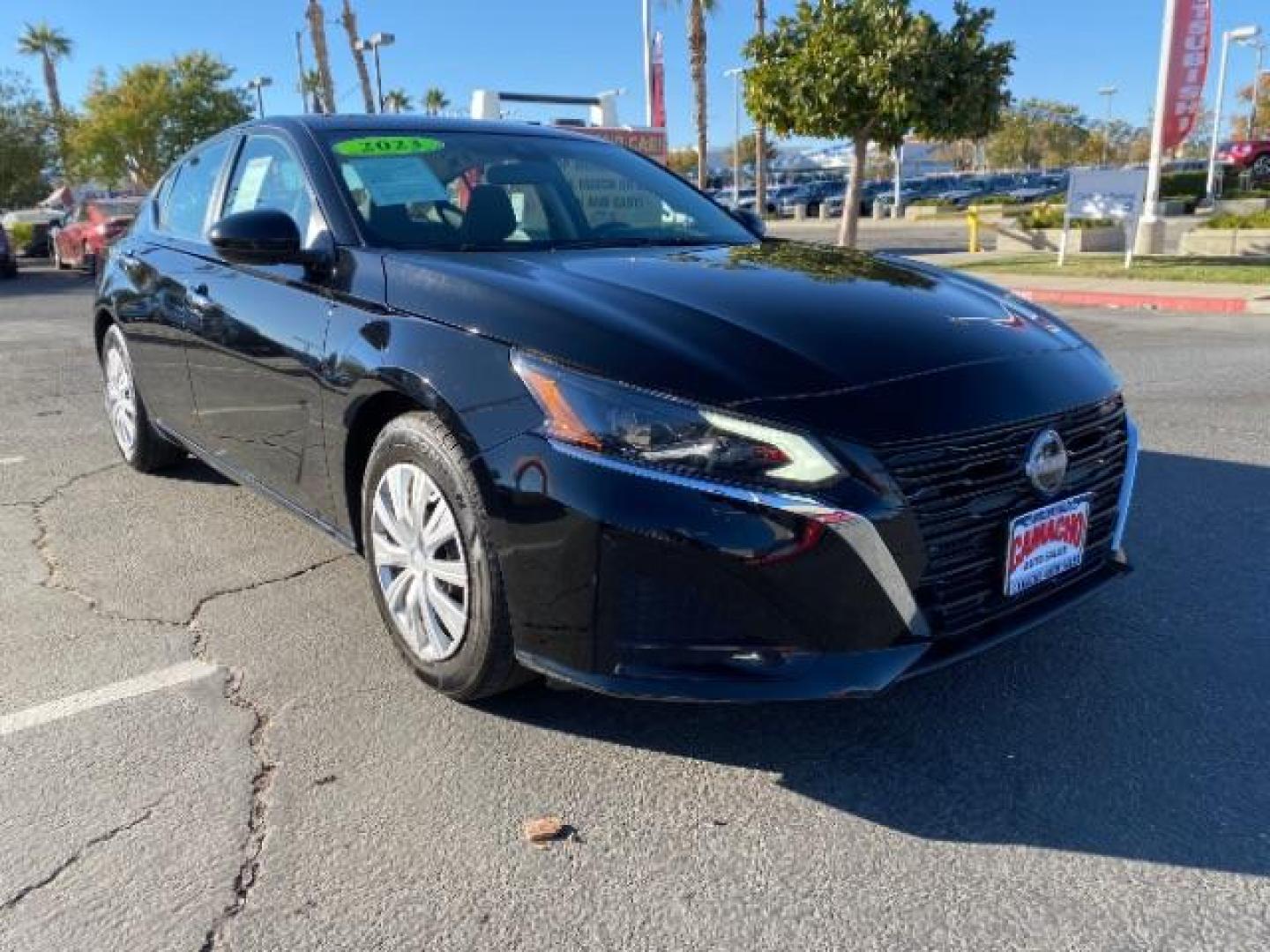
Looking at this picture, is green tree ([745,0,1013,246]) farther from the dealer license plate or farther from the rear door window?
the dealer license plate

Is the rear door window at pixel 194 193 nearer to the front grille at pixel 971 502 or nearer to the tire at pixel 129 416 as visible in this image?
the tire at pixel 129 416

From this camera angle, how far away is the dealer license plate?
99.9 inches

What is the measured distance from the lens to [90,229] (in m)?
20.4

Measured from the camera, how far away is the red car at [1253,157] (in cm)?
3503

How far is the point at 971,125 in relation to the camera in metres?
15.8

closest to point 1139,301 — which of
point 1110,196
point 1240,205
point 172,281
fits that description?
point 1110,196

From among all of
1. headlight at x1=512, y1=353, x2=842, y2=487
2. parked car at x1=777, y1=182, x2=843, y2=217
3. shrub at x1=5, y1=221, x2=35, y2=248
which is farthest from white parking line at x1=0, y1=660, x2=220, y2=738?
parked car at x1=777, y1=182, x2=843, y2=217

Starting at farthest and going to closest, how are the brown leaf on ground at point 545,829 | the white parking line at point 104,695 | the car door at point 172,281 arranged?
the car door at point 172,281, the white parking line at point 104,695, the brown leaf on ground at point 545,829

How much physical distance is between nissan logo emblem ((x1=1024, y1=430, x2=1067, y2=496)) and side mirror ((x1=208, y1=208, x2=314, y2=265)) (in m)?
2.16

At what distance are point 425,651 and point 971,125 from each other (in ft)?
49.8

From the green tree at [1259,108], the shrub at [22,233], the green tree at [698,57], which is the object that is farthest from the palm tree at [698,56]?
the green tree at [1259,108]

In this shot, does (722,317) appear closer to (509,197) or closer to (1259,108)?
(509,197)

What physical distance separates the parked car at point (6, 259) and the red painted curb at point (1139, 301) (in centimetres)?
1794

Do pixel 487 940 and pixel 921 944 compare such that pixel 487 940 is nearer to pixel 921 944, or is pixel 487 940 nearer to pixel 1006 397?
pixel 921 944
